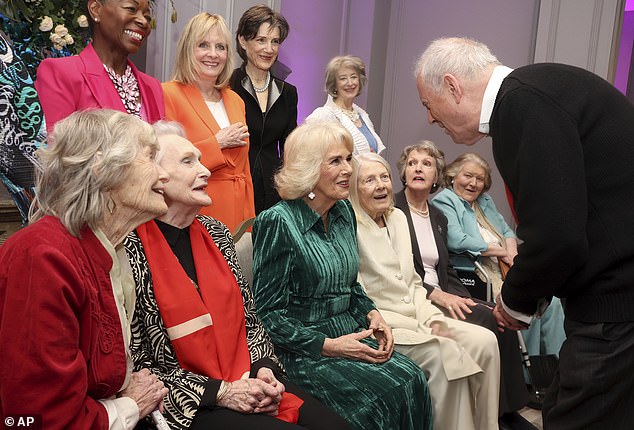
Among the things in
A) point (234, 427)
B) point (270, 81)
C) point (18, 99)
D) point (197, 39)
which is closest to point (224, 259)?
point (234, 427)

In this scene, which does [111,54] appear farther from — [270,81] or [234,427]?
[234,427]

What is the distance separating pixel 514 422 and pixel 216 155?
2034 mm

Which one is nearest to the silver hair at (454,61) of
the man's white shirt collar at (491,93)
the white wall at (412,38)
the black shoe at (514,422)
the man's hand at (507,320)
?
the man's white shirt collar at (491,93)

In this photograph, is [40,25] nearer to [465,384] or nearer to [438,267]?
[438,267]

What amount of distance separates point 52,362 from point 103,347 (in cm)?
16

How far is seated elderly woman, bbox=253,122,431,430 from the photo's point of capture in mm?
2451

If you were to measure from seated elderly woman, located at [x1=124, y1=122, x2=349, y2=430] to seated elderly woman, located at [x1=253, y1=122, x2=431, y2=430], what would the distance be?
0.74 feet

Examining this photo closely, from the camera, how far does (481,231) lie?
14.1 ft

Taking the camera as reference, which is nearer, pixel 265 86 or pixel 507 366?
pixel 507 366

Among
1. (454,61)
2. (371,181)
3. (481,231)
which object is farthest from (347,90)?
(454,61)

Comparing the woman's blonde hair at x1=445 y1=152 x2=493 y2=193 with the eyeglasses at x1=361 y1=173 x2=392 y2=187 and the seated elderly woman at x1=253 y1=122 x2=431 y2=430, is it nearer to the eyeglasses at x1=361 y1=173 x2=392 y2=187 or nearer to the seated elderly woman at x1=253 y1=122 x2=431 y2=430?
the eyeglasses at x1=361 y1=173 x2=392 y2=187

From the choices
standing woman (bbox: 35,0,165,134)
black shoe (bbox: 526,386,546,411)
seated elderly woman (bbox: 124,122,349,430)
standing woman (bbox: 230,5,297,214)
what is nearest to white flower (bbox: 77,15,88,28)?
standing woman (bbox: 35,0,165,134)

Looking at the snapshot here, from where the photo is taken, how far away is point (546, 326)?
4086 mm

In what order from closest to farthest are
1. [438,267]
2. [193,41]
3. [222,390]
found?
[222,390] → [193,41] → [438,267]
